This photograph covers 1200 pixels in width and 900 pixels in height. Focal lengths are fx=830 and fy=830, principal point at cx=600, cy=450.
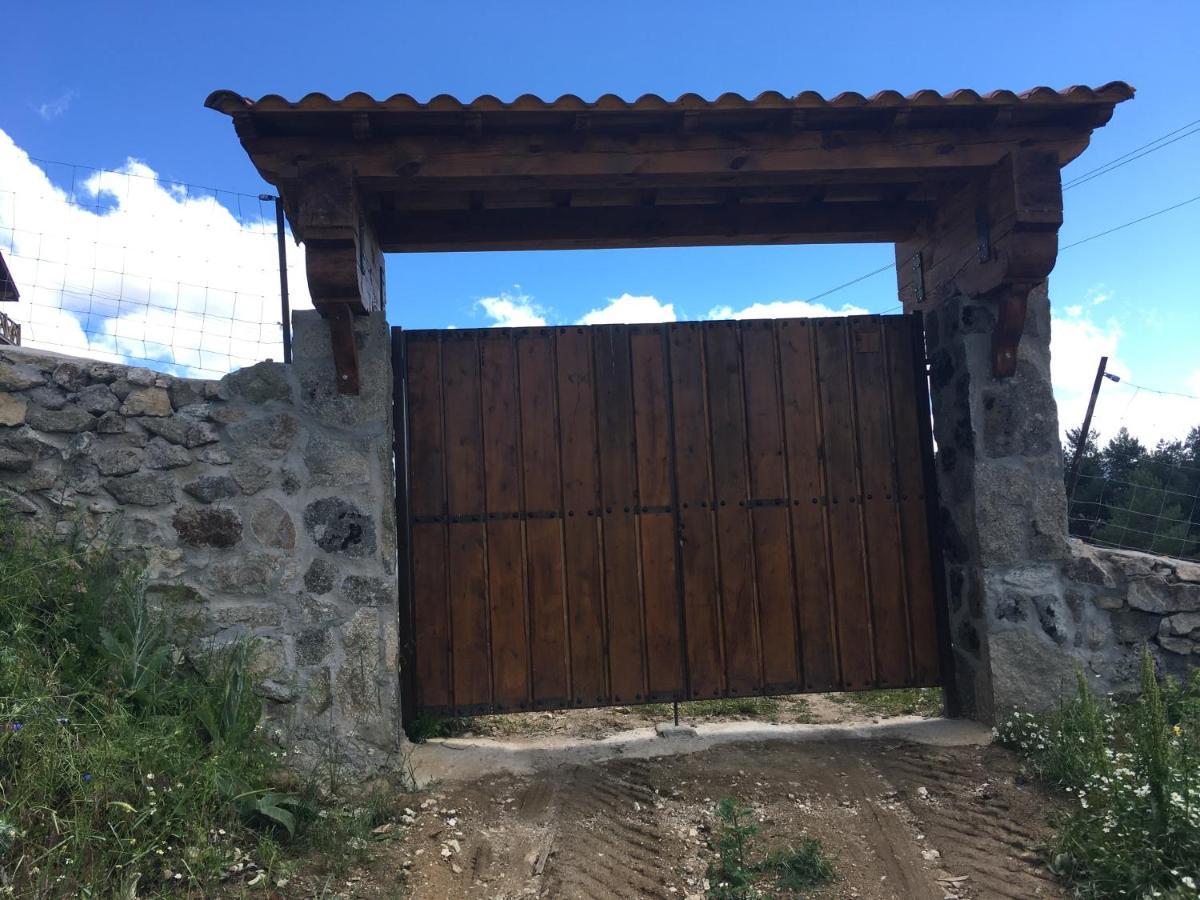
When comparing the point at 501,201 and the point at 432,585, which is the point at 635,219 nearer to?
the point at 501,201

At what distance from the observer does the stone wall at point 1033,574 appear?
147 inches

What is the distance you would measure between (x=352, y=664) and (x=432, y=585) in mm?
553

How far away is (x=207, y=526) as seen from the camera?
3.42 metres

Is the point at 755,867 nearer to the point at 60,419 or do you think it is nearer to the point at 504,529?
the point at 504,529

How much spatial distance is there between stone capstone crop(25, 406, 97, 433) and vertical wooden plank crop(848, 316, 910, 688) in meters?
3.44

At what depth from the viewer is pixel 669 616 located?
12.8 feet

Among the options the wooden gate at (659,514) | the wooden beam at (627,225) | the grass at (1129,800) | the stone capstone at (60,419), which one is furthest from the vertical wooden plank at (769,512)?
the stone capstone at (60,419)

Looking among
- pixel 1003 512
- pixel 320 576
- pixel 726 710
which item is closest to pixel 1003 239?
pixel 1003 512

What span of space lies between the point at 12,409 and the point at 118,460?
46 cm

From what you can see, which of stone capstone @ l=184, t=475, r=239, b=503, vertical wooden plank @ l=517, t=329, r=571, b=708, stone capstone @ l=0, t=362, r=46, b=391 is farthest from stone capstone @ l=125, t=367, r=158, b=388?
vertical wooden plank @ l=517, t=329, r=571, b=708

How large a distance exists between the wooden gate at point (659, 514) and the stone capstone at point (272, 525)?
519mm

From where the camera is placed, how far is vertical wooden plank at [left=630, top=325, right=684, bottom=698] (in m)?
3.88

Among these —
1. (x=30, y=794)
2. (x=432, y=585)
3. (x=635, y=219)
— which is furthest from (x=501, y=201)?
(x=30, y=794)

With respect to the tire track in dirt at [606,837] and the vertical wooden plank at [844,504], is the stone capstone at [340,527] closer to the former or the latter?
the tire track in dirt at [606,837]
